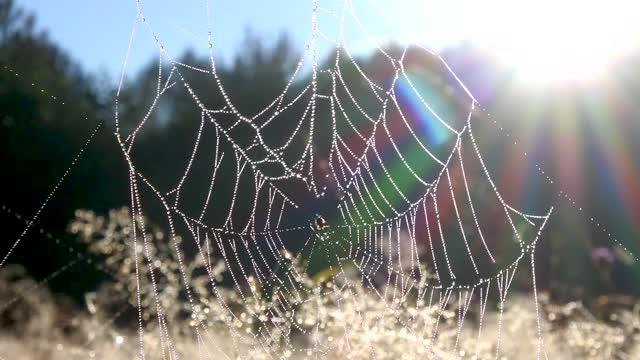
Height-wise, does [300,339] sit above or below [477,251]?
above

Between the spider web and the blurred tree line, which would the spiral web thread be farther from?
the blurred tree line

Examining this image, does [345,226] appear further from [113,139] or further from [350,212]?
[113,139]

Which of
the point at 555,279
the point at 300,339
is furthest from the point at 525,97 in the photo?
the point at 300,339

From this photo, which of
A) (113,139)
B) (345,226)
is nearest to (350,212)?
(345,226)

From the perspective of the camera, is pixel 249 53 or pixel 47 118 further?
pixel 249 53

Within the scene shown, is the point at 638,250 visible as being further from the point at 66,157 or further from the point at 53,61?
the point at 53,61

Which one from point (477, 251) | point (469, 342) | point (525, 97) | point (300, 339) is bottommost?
point (477, 251)
